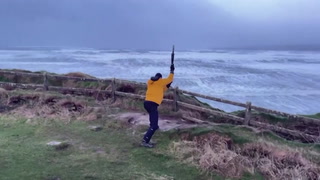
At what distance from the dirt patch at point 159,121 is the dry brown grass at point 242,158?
1245 mm

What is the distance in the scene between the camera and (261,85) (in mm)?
28094

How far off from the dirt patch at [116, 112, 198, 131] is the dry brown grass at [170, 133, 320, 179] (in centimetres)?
125

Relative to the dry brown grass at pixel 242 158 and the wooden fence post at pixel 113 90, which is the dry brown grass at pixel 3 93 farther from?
the dry brown grass at pixel 242 158

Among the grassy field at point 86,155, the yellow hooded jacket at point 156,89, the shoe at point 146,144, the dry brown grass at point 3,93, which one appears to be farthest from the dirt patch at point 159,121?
the dry brown grass at point 3,93

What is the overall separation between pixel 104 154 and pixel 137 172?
1.17 meters

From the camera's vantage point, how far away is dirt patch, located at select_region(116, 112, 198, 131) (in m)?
9.17

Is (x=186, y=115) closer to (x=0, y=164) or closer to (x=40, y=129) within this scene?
(x=40, y=129)

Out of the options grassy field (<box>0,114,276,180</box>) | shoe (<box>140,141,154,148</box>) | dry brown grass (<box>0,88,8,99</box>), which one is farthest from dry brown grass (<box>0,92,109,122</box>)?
shoe (<box>140,141,154,148</box>)

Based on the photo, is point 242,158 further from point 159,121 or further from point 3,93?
point 3,93

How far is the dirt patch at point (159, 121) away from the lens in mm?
9172

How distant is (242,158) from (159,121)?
3.38 meters

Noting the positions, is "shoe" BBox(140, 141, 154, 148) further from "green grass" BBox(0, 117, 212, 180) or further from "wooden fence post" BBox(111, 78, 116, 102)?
"wooden fence post" BBox(111, 78, 116, 102)

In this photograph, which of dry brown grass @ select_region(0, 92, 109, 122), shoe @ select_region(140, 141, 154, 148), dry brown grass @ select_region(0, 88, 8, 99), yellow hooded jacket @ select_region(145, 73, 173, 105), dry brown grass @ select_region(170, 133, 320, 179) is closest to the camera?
dry brown grass @ select_region(170, 133, 320, 179)

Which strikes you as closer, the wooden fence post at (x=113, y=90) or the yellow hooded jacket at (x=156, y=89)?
→ the yellow hooded jacket at (x=156, y=89)
